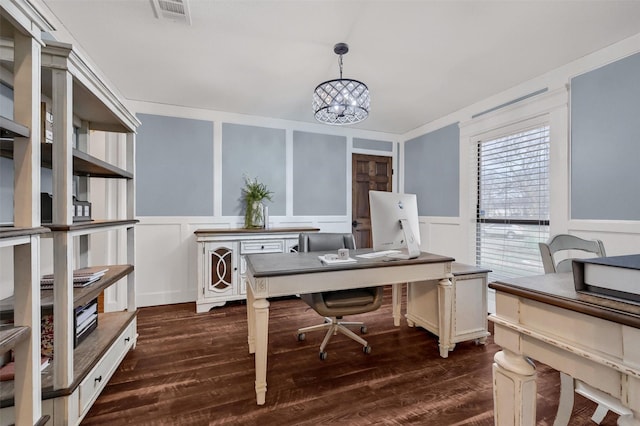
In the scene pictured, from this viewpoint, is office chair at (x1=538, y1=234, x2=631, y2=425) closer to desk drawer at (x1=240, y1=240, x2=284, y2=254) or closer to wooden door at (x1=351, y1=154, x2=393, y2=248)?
desk drawer at (x1=240, y1=240, x2=284, y2=254)

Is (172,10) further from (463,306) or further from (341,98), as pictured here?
(463,306)

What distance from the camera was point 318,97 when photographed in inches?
94.1

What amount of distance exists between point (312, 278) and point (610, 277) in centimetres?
146

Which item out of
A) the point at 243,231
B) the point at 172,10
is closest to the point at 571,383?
the point at 243,231

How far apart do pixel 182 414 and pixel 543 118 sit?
3870 millimetres

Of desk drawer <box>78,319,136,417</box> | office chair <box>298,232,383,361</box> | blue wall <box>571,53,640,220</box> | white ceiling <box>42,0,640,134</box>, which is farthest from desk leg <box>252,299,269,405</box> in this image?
blue wall <box>571,53,640,220</box>

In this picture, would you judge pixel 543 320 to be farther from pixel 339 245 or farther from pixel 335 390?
pixel 339 245

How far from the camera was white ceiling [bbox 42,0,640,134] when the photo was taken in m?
1.98

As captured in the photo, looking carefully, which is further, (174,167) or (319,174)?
(319,174)

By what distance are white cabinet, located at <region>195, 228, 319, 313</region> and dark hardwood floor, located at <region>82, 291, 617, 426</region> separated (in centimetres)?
59

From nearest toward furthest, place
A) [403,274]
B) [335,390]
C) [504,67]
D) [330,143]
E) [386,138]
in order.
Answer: [335,390], [403,274], [504,67], [330,143], [386,138]

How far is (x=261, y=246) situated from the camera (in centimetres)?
363

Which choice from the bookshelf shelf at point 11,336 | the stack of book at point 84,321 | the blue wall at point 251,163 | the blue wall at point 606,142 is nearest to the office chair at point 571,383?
the blue wall at point 606,142

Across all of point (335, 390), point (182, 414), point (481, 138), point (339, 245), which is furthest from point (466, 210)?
point (182, 414)
